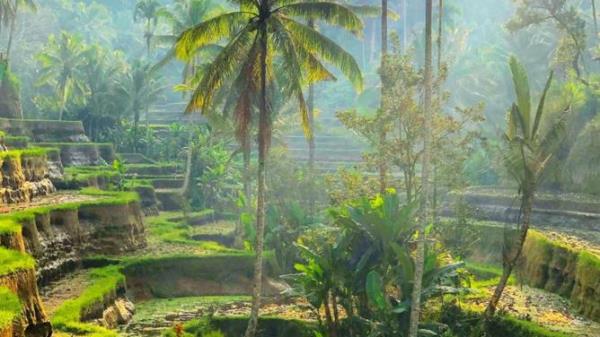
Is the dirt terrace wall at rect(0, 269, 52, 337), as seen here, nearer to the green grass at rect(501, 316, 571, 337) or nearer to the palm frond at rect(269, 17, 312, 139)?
the palm frond at rect(269, 17, 312, 139)

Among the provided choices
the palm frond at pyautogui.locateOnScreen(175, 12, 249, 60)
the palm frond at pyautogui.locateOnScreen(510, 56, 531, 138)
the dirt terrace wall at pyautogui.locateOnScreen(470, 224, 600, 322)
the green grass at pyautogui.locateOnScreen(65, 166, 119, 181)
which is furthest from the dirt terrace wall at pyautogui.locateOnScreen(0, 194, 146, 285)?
the dirt terrace wall at pyautogui.locateOnScreen(470, 224, 600, 322)

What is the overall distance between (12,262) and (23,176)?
13.6 meters

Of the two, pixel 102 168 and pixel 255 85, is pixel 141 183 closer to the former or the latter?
pixel 102 168

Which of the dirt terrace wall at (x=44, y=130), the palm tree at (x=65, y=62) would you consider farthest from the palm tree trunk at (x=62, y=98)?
the dirt terrace wall at (x=44, y=130)

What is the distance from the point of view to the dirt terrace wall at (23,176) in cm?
2619

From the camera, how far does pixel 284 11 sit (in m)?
20.6

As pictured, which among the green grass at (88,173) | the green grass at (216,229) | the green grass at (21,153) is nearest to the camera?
the green grass at (21,153)

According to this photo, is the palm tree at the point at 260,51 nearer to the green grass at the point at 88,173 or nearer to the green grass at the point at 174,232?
the green grass at the point at 174,232

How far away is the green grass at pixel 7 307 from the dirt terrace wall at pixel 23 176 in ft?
45.6

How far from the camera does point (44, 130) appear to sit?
4159 cm

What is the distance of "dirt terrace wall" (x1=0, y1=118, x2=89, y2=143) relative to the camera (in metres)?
39.7

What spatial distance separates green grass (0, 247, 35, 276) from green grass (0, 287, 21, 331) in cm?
141

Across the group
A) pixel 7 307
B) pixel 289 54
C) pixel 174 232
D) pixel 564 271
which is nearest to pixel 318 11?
pixel 289 54

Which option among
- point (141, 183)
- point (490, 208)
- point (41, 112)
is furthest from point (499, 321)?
point (41, 112)
